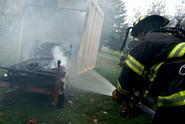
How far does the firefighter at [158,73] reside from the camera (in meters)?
1.48

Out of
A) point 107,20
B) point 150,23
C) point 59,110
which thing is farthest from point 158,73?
point 107,20

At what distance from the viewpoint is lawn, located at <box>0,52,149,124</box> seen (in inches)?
183

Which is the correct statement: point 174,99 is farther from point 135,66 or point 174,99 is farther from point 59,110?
point 59,110

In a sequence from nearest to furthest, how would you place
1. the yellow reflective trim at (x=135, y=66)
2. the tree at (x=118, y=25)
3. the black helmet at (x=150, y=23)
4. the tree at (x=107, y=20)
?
the yellow reflective trim at (x=135, y=66)
the black helmet at (x=150, y=23)
the tree at (x=107, y=20)
the tree at (x=118, y=25)

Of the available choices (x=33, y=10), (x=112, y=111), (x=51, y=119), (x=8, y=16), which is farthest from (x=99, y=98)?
(x=8, y=16)

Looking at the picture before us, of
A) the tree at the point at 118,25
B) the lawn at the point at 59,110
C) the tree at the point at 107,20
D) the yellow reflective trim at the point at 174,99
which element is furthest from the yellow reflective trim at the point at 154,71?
the tree at the point at 118,25

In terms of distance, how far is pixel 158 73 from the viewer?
1625mm

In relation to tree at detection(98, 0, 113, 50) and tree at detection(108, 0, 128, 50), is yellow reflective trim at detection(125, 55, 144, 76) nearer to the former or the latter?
tree at detection(98, 0, 113, 50)

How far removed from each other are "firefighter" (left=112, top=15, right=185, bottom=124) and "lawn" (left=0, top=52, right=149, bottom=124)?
9.58 feet

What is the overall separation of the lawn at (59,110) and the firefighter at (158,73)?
2.92m

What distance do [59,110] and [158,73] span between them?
399cm

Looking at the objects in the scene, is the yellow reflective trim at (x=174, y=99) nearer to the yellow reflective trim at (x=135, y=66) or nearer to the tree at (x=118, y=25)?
the yellow reflective trim at (x=135, y=66)

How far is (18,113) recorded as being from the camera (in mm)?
4750

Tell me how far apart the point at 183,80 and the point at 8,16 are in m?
19.7
